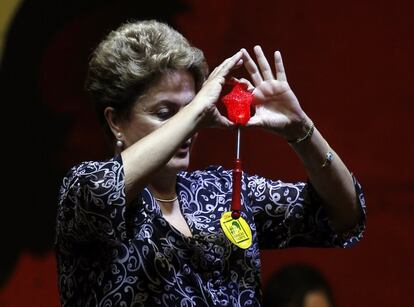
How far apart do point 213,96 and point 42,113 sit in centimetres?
94

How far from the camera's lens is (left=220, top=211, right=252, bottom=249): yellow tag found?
4.76ft

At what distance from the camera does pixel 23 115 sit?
219 cm

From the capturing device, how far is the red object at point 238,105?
56.9 inches

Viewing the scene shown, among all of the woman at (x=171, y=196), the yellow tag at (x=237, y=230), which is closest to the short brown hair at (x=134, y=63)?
the woman at (x=171, y=196)

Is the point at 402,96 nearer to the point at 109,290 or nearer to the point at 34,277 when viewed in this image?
the point at 34,277

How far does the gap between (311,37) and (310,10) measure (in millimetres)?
70

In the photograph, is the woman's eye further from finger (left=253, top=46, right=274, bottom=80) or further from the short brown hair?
finger (left=253, top=46, right=274, bottom=80)

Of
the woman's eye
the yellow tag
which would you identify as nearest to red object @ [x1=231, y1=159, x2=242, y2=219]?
the yellow tag

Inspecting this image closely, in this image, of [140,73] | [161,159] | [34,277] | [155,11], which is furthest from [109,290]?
[155,11]

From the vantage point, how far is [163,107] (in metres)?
1.43

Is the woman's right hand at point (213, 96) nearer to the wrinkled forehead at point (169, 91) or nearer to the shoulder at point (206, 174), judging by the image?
the wrinkled forehead at point (169, 91)

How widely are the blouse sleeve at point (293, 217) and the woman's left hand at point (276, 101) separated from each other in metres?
0.13

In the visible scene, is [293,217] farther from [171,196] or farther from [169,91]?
[169,91]

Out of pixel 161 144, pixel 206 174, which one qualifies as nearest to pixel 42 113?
pixel 206 174
